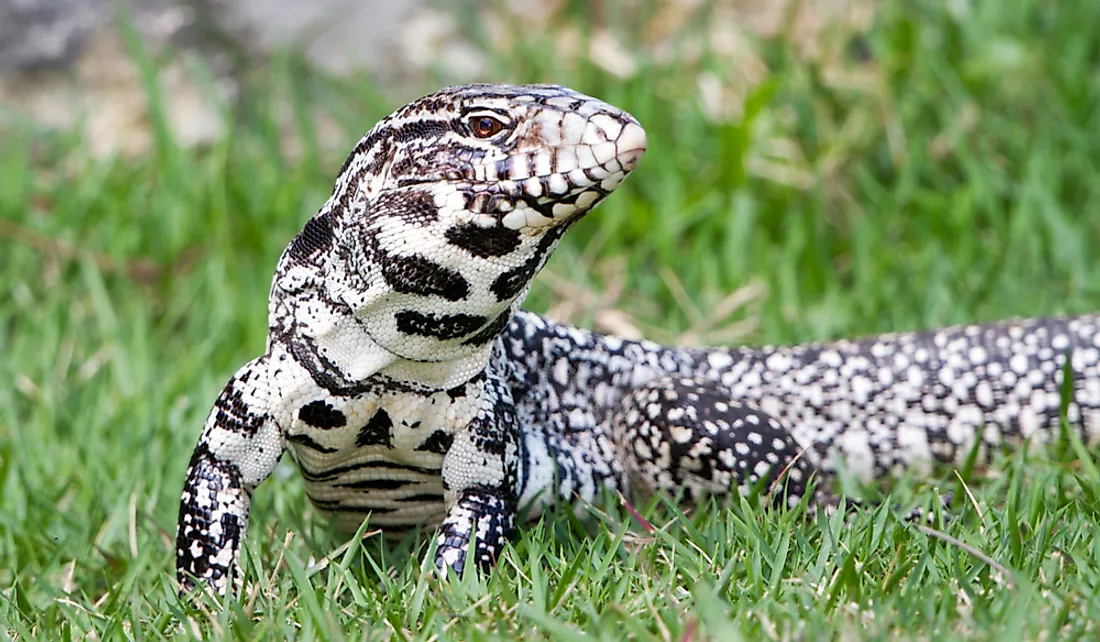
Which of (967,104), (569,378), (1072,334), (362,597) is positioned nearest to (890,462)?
(1072,334)

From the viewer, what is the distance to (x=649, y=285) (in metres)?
6.39

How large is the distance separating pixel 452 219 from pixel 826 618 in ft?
3.88

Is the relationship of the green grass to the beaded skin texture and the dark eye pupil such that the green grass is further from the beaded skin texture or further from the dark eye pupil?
the dark eye pupil

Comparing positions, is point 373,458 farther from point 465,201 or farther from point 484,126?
point 484,126

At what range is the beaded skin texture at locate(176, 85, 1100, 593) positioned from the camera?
9.98 ft

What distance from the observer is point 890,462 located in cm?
448

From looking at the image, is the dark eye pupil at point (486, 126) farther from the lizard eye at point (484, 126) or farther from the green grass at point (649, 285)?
the green grass at point (649, 285)

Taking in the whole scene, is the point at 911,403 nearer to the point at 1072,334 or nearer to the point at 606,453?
the point at 1072,334

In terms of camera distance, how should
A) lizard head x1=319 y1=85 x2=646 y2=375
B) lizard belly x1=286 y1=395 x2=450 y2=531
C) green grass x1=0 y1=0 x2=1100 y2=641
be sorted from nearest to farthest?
lizard head x1=319 y1=85 x2=646 y2=375, green grass x1=0 y1=0 x2=1100 y2=641, lizard belly x1=286 y1=395 x2=450 y2=531

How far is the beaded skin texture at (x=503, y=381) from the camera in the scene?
9.98 ft

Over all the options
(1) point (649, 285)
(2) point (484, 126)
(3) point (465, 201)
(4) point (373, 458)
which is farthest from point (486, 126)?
(1) point (649, 285)

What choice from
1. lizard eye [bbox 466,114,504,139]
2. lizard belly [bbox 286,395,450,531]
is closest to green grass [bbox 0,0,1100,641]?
lizard belly [bbox 286,395,450,531]

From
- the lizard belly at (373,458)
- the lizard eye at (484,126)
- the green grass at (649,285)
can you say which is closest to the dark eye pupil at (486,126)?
the lizard eye at (484,126)

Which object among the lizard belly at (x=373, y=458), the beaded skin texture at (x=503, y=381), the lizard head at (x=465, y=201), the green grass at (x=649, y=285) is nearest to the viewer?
the lizard head at (x=465, y=201)
